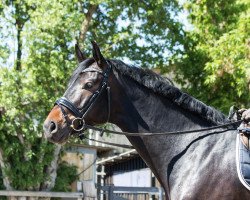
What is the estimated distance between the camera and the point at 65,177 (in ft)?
44.7

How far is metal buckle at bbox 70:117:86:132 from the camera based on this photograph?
13.4ft

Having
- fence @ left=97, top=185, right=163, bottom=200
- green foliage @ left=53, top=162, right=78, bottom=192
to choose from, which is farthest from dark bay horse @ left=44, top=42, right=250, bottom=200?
green foliage @ left=53, top=162, right=78, bottom=192

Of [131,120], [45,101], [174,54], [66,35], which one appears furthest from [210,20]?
[131,120]

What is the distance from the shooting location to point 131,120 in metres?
4.21

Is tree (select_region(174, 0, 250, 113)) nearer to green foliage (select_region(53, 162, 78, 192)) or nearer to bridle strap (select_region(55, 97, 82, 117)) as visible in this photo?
green foliage (select_region(53, 162, 78, 192))

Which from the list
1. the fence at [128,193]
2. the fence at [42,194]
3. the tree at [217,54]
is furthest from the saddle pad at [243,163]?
the tree at [217,54]

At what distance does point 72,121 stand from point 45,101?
762cm

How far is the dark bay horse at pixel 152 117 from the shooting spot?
3.87m

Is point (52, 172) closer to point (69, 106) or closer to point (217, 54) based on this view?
point (217, 54)

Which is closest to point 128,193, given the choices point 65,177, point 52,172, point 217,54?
point 52,172

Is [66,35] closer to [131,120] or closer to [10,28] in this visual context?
[10,28]

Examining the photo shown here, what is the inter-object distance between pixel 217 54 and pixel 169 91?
335 inches

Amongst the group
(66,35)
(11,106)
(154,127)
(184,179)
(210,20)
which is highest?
(210,20)

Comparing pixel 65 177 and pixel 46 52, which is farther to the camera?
pixel 65 177
